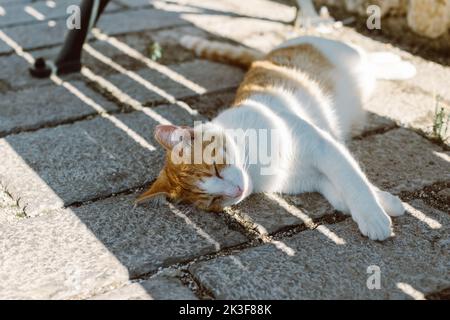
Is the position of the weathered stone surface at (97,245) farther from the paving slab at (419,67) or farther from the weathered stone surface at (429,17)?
the weathered stone surface at (429,17)

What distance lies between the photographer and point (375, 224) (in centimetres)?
222

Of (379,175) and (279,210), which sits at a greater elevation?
(379,175)

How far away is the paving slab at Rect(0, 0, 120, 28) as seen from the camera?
4617mm

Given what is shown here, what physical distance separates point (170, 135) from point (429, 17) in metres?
2.36

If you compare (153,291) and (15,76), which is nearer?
(153,291)

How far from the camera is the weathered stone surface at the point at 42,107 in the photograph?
3.17 metres

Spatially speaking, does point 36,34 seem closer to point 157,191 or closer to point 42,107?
point 42,107

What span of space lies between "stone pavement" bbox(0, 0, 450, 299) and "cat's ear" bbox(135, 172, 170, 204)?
2.9 inches

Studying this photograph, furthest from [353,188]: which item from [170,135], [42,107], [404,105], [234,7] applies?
[234,7]

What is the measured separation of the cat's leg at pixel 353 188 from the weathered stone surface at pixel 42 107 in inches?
52.9

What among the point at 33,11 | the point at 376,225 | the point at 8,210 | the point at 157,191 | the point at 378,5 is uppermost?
the point at 378,5

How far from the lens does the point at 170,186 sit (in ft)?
8.02
